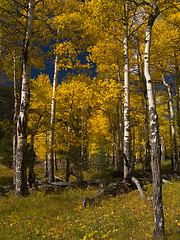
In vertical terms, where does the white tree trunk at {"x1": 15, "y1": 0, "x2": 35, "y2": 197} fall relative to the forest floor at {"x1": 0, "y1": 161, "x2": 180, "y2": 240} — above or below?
above

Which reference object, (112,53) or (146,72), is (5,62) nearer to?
(112,53)

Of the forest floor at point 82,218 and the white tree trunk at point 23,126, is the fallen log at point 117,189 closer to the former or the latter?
the forest floor at point 82,218

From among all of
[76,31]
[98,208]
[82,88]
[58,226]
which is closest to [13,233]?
[58,226]

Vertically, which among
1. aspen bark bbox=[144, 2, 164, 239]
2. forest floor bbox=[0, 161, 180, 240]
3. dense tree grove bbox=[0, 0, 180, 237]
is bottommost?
forest floor bbox=[0, 161, 180, 240]

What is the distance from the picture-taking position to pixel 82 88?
11414 millimetres

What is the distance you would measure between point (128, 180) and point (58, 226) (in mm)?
4231

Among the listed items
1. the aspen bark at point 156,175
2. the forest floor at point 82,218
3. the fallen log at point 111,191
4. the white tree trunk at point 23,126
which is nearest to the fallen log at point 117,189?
the fallen log at point 111,191

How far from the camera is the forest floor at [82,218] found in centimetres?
432

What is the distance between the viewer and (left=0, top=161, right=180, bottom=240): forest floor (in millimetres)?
4324

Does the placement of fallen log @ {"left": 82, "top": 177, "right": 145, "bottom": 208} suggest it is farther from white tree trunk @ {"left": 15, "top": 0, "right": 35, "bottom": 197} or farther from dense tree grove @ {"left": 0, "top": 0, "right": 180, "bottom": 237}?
white tree trunk @ {"left": 15, "top": 0, "right": 35, "bottom": 197}

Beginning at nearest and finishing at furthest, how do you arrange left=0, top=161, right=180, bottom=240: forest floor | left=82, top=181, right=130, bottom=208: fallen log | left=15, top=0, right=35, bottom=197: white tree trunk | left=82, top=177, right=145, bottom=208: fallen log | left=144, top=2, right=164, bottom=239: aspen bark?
left=144, top=2, right=164, bottom=239: aspen bark → left=0, top=161, right=180, bottom=240: forest floor → left=15, top=0, right=35, bottom=197: white tree trunk → left=82, top=181, right=130, bottom=208: fallen log → left=82, top=177, right=145, bottom=208: fallen log

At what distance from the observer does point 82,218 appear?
541 cm

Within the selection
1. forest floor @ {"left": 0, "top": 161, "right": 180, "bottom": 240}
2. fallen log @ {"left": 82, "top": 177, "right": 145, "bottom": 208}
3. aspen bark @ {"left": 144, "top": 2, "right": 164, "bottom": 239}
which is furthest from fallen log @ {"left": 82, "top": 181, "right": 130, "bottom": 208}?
aspen bark @ {"left": 144, "top": 2, "right": 164, "bottom": 239}

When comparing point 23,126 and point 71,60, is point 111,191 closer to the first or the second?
point 23,126
